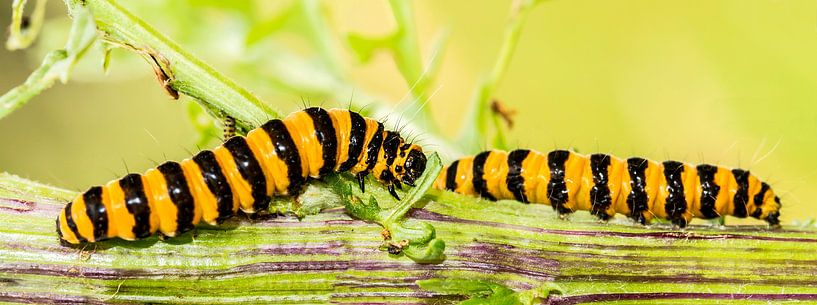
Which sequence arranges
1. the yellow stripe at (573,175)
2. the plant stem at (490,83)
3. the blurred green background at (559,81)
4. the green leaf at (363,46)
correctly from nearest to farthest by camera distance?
the yellow stripe at (573,175), the plant stem at (490,83), the green leaf at (363,46), the blurred green background at (559,81)

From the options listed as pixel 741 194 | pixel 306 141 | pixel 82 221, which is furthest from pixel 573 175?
pixel 82 221

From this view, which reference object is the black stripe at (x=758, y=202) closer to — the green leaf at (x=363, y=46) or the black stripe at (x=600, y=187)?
the black stripe at (x=600, y=187)

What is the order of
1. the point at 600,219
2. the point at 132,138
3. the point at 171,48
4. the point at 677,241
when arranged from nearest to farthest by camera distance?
the point at 171,48
the point at 677,241
the point at 600,219
the point at 132,138

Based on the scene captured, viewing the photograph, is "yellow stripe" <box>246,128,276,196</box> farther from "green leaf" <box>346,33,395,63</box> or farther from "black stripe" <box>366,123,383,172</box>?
"green leaf" <box>346,33,395,63</box>

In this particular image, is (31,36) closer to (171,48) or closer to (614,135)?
(171,48)

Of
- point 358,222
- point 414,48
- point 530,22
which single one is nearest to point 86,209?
point 358,222

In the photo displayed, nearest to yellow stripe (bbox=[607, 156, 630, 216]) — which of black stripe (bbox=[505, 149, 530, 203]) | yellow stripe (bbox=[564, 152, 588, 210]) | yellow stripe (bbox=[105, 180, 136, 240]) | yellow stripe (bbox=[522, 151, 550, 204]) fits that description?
yellow stripe (bbox=[564, 152, 588, 210])

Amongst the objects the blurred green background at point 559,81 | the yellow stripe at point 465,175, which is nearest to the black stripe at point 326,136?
the yellow stripe at point 465,175
